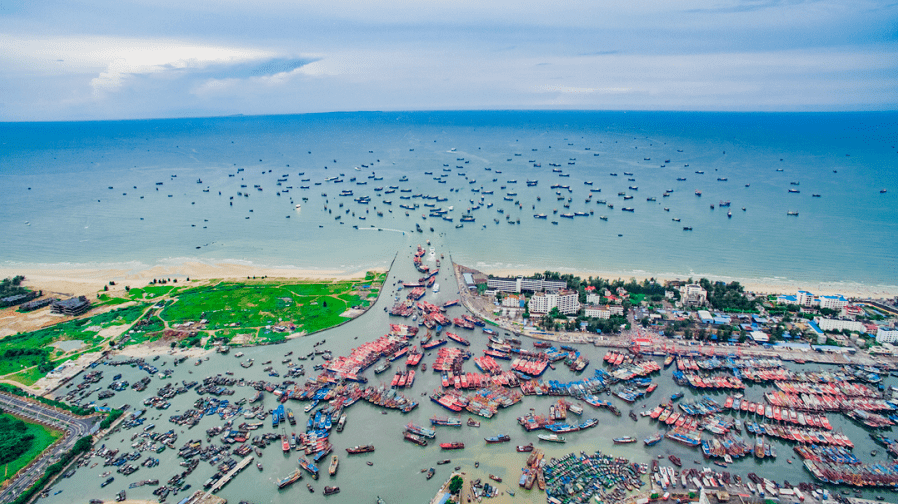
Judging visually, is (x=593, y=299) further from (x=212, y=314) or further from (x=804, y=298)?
(x=212, y=314)

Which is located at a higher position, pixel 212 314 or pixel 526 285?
pixel 526 285

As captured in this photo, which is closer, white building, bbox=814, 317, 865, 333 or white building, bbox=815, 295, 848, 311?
white building, bbox=814, 317, 865, 333

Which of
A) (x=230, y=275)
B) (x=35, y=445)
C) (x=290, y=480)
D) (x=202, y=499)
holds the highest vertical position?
(x=230, y=275)

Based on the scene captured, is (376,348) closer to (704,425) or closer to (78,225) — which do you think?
(704,425)

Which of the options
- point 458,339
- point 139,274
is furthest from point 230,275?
point 458,339

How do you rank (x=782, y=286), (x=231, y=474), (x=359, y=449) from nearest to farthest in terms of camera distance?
(x=231, y=474) < (x=359, y=449) < (x=782, y=286)

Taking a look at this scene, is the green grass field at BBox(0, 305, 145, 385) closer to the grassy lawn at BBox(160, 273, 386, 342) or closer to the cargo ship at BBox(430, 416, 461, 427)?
the grassy lawn at BBox(160, 273, 386, 342)

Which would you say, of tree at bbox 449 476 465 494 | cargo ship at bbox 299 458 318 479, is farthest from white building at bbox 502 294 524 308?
cargo ship at bbox 299 458 318 479

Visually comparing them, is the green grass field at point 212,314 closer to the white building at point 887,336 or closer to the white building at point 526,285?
the white building at point 526,285
